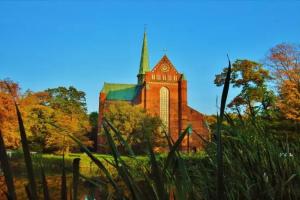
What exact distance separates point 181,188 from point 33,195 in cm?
23

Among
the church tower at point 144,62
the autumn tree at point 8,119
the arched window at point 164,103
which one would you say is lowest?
the autumn tree at point 8,119

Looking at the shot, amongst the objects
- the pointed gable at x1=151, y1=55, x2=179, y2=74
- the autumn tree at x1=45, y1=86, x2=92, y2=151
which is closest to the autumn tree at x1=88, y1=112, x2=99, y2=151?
the autumn tree at x1=45, y1=86, x2=92, y2=151

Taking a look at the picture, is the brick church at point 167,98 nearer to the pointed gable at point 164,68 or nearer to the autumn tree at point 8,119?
the pointed gable at point 164,68

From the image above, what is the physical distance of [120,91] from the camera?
63.4 meters

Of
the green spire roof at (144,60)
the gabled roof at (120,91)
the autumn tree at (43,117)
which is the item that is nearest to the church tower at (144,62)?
the green spire roof at (144,60)

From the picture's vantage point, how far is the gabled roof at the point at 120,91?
6150 centimetres

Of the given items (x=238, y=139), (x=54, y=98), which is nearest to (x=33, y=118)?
(x=54, y=98)

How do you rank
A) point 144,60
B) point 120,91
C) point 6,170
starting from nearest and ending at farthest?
point 6,170, point 120,91, point 144,60

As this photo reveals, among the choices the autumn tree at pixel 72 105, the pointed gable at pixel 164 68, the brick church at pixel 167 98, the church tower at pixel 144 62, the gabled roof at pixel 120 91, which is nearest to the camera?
the autumn tree at pixel 72 105

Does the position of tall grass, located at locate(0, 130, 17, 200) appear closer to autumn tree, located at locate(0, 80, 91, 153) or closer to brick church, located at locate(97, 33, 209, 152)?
autumn tree, located at locate(0, 80, 91, 153)

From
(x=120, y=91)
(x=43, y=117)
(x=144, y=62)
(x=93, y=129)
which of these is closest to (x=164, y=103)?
(x=120, y=91)

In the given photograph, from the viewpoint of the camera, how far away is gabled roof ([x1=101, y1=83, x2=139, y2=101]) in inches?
2421

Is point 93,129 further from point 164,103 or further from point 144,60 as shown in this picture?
point 144,60

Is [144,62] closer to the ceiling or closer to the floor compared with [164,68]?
closer to the ceiling
